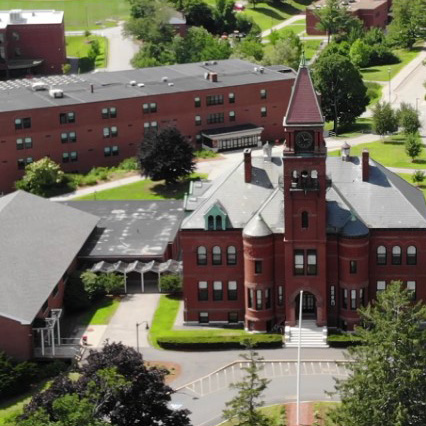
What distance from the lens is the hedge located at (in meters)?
88.6

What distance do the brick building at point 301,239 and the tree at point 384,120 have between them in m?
59.8

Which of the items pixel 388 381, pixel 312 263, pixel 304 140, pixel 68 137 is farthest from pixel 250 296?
pixel 68 137

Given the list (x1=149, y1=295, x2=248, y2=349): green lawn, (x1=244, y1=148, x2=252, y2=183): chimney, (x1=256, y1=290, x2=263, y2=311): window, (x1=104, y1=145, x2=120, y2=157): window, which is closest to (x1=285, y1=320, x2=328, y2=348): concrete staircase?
(x1=256, y1=290, x2=263, y2=311): window

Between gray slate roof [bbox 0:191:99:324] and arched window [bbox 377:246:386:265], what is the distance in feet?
89.2

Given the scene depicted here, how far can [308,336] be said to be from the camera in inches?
3516

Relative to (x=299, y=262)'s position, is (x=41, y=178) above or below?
below

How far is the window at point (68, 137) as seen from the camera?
5733 inches

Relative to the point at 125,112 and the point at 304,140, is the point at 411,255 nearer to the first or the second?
the point at 304,140

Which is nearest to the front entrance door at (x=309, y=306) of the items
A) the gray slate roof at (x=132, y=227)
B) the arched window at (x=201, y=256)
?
the arched window at (x=201, y=256)

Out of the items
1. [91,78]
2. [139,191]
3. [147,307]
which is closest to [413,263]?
[147,307]

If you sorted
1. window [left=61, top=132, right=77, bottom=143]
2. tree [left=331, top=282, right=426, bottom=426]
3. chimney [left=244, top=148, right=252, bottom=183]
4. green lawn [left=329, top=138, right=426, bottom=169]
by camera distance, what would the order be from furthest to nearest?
window [left=61, top=132, right=77, bottom=143] < green lawn [left=329, top=138, right=426, bottom=169] < chimney [left=244, top=148, right=252, bottom=183] < tree [left=331, top=282, right=426, bottom=426]

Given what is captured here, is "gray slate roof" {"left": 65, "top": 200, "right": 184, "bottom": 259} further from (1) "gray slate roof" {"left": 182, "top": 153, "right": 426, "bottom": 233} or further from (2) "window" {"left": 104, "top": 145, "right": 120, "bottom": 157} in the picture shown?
(2) "window" {"left": 104, "top": 145, "right": 120, "bottom": 157}

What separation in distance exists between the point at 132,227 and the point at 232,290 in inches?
866

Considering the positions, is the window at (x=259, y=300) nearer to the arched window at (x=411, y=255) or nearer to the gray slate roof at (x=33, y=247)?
the arched window at (x=411, y=255)
